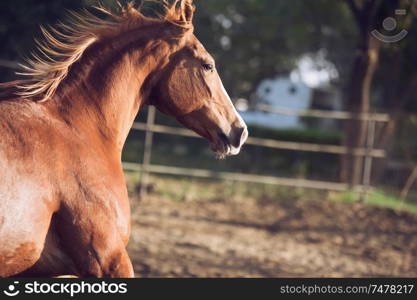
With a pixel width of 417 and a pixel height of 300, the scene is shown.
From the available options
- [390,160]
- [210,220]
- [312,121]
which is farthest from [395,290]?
[312,121]

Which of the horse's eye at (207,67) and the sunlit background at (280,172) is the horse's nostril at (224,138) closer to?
the horse's eye at (207,67)

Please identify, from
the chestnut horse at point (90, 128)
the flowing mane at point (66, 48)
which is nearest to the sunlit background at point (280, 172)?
the flowing mane at point (66, 48)

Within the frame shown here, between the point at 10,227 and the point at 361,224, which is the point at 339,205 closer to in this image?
the point at 361,224

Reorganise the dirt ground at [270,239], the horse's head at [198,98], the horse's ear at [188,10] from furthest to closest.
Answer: the dirt ground at [270,239] < the horse's ear at [188,10] < the horse's head at [198,98]

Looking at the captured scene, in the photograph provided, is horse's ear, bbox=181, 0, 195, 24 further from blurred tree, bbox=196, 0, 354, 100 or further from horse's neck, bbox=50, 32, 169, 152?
blurred tree, bbox=196, 0, 354, 100

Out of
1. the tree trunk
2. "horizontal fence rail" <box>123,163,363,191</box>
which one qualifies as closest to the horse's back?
"horizontal fence rail" <box>123,163,363,191</box>

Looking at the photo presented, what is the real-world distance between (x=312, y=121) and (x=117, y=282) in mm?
26106

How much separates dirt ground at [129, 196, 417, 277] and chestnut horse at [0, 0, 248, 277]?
9.09 feet

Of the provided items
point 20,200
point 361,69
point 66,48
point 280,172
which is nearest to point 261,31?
point 280,172

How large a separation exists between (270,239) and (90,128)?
528 centimetres

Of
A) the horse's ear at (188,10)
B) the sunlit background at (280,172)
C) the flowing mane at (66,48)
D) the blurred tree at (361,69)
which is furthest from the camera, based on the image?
the blurred tree at (361,69)

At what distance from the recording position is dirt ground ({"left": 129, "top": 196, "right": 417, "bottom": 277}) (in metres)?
6.32

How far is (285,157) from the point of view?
18125 millimetres

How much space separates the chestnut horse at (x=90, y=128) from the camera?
258 cm
